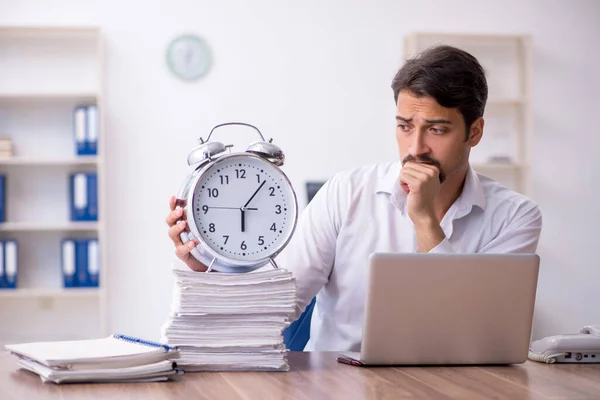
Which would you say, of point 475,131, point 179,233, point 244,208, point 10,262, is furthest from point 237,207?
point 10,262

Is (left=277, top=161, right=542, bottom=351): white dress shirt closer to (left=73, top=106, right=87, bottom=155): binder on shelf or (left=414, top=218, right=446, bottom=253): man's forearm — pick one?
(left=414, top=218, right=446, bottom=253): man's forearm

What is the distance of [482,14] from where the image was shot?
530cm

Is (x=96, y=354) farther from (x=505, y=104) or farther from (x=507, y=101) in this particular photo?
(x=505, y=104)

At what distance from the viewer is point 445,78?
2182 mm

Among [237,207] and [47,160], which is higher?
[47,160]

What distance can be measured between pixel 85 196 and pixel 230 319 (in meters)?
3.31

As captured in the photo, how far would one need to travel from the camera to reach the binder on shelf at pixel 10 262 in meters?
4.59

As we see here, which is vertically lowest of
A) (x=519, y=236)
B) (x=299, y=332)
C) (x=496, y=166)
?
(x=299, y=332)

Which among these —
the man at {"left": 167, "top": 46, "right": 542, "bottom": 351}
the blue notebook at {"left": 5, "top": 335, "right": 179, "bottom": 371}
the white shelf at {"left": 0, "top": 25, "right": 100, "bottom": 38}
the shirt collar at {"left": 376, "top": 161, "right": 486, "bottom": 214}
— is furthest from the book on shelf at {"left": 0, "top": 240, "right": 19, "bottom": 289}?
the blue notebook at {"left": 5, "top": 335, "right": 179, "bottom": 371}

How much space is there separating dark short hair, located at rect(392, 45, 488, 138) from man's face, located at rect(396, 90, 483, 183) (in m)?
0.02

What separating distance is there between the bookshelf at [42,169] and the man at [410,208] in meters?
2.85

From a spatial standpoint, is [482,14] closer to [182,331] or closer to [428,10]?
[428,10]

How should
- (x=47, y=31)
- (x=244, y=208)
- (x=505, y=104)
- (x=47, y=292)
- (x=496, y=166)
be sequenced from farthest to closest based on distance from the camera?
(x=505, y=104)
(x=496, y=166)
(x=47, y=31)
(x=47, y=292)
(x=244, y=208)

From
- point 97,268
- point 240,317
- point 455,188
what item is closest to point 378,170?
point 455,188
